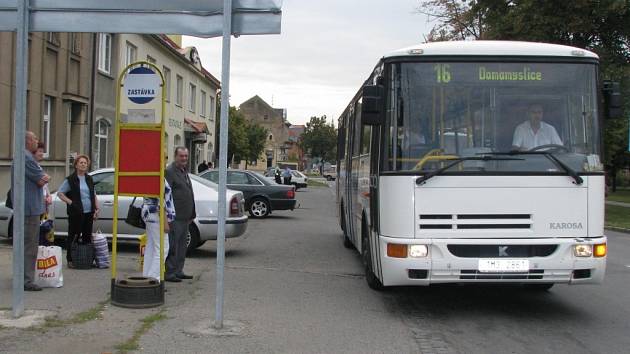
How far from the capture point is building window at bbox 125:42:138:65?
25136mm

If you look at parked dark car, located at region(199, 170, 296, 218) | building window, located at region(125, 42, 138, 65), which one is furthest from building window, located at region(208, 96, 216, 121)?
parked dark car, located at region(199, 170, 296, 218)

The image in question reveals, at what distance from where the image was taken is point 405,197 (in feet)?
21.2

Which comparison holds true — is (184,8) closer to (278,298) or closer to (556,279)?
(278,298)

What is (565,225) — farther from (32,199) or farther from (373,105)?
(32,199)

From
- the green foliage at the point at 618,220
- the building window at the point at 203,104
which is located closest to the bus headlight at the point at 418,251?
the green foliage at the point at 618,220

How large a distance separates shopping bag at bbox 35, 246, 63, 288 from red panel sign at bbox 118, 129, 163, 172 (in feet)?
4.99

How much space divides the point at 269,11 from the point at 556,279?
12.8 feet

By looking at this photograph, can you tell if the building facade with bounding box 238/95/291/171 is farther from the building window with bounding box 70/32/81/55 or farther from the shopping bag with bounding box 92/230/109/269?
the shopping bag with bounding box 92/230/109/269

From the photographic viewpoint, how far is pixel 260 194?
62.8ft

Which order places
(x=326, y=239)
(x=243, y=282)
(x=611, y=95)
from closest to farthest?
(x=611, y=95) < (x=243, y=282) < (x=326, y=239)

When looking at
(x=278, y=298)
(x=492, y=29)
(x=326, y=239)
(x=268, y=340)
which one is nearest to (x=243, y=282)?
(x=278, y=298)

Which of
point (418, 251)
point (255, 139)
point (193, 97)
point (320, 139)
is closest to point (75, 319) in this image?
point (418, 251)

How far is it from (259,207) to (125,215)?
8955mm

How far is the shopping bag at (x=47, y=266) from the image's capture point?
7395 mm
